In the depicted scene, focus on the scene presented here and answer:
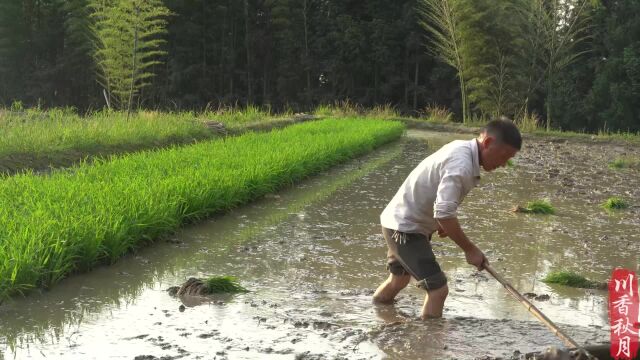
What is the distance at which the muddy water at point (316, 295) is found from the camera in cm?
274

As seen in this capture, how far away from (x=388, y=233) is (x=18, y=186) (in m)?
3.27

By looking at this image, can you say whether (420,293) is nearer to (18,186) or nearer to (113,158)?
(18,186)

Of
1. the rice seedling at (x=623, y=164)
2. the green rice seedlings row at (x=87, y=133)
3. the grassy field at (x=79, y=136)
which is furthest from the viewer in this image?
the rice seedling at (x=623, y=164)

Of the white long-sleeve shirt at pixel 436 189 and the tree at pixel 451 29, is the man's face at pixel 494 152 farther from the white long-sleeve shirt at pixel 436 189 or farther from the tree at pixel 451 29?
the tree at pixel 451 29

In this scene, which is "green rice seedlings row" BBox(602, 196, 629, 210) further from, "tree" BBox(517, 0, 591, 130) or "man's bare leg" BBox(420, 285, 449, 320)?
"tree" BBox(517, 0, 591, 130)

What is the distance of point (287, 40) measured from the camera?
2834cm

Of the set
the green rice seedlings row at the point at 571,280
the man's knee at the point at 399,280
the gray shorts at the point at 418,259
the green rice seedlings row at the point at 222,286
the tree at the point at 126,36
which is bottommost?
the green rice seedlings row at the point at 571,280

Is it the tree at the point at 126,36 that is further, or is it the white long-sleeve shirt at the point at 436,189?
the tree at the point at 126,36

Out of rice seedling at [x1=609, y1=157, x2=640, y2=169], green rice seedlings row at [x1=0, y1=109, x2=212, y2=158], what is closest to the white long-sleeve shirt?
green rice seedlings row at [x1=0, y1=109, x2=212, y2=158]

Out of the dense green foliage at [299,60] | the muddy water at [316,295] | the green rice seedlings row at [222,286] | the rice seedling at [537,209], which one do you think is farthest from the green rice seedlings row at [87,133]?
the dense green foliage at [299,60]

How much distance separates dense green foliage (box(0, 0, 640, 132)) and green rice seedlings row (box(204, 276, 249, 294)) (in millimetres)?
20061

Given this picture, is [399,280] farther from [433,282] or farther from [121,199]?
[121,199]

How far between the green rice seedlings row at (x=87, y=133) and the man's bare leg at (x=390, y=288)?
4902 millimetres

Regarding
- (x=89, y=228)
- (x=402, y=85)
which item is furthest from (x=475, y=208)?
(x=402, y=85)
